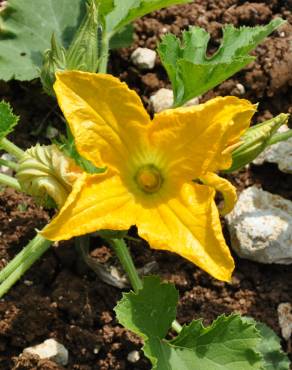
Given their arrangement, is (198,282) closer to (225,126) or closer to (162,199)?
(162,199)

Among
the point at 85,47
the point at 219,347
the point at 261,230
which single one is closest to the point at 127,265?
the point at 219,347

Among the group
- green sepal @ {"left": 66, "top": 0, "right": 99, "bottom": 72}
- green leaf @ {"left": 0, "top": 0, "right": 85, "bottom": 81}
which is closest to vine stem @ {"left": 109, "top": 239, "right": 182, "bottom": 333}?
green sepal @ {"left": 66, "top": 0, "right": 99, "bottom": 72}

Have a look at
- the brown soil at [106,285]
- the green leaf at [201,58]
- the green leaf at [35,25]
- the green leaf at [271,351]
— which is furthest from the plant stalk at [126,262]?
the green leaf at [35,25]

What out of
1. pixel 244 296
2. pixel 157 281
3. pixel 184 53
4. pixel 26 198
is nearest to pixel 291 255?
pixel 244 296

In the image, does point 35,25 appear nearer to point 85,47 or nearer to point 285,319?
point 85,47

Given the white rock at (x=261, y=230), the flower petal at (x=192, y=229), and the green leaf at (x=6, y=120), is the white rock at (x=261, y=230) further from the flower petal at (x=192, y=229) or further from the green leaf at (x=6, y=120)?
the green leaf at (x=6, y=120)

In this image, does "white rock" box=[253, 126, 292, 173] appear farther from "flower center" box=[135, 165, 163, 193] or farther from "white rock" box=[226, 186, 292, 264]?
"flower center" box=[135, 165, 163, 193]
